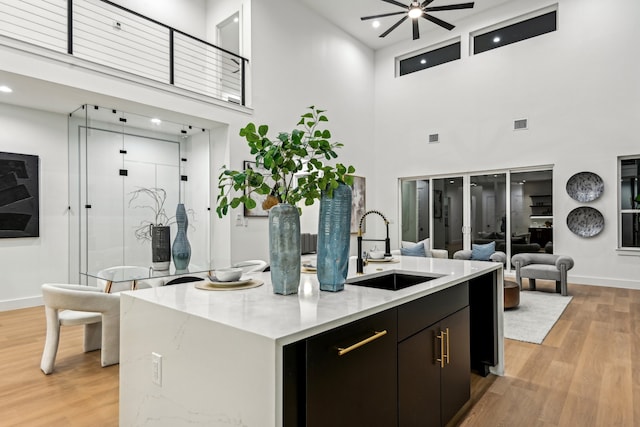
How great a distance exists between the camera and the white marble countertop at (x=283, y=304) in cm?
115

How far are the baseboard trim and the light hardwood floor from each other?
3.72 ft

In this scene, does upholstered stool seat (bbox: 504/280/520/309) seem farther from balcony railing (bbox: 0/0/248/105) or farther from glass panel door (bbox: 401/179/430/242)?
balcony railing (bbox: 0/0/248/105)

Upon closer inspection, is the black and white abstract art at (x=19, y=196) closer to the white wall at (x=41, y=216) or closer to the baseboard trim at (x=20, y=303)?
the white wall at (x=41, y=216)

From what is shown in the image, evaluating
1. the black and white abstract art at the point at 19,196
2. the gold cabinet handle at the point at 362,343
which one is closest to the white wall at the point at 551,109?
the gold cabinet handle at the point at 362,343

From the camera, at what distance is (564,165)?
659 cm

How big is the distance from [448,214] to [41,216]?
744 centimetres

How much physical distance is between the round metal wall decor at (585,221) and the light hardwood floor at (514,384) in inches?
114

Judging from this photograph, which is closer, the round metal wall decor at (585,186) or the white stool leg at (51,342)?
the white stool leg at (51,342)

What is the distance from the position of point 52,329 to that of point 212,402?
240cm

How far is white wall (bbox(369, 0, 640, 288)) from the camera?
6.14 metres

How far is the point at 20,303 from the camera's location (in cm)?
492

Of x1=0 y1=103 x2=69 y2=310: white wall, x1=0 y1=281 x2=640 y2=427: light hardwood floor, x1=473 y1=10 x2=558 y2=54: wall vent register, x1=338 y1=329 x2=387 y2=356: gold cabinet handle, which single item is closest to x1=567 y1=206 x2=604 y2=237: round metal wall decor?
x1=0 y1=281 x2=640 y2=427: light hardwood floor

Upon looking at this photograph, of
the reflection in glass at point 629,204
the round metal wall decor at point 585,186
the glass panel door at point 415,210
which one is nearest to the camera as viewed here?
the reflection in glass at point 629,204

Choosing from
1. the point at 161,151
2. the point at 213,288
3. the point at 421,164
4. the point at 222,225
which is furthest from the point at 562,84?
the point at 213,288
